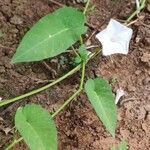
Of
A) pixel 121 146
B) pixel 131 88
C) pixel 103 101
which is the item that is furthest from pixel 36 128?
pixel 131 88

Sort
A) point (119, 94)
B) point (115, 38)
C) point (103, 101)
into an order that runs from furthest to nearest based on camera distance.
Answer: point (119, 94)
point (115, 38)
point (103, 101)

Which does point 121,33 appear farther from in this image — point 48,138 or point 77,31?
point 48,138

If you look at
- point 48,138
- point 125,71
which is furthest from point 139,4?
point 48,138

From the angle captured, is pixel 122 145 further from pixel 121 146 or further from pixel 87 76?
pixel 87 76

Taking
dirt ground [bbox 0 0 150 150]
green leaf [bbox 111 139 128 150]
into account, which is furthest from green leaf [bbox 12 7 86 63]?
green leaf [bbox 111 139 128 150]


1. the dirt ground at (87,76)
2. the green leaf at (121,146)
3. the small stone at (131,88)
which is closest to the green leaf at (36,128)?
the dirt ground at (87,76)

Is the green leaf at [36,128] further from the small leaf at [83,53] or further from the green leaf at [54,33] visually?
the small leaf at [83,53]

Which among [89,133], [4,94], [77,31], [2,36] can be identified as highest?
[77,31]
